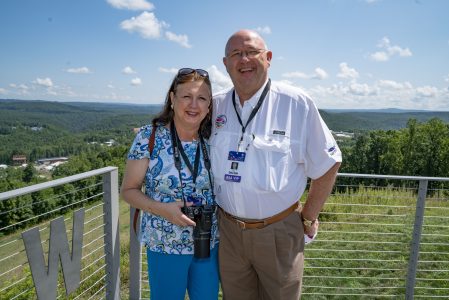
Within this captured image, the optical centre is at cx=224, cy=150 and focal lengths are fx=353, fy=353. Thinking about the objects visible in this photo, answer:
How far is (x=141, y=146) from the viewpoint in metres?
2.12

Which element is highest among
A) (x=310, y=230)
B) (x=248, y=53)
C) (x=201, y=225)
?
(x=248, y=53)

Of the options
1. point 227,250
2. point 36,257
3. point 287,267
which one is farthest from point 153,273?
point 287,267

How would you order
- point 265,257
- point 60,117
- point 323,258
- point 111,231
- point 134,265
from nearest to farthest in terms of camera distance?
point 265,257, point 111,231, point 134,265, point 323,258, point 60,117

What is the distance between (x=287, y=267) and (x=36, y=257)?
4.98ft

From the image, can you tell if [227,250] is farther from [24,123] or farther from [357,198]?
[24,123]

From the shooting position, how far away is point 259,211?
2172 mm

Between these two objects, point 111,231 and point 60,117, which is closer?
A: point 111,231

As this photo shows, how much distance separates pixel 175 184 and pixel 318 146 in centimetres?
90

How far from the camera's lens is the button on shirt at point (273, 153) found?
2.13 m

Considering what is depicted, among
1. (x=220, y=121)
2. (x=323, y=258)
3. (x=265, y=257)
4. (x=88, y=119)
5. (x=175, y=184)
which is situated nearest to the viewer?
(x=175, y=184)

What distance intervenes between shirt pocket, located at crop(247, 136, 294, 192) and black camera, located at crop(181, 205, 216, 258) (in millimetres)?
345

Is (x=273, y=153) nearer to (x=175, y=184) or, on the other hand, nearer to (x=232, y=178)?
(x=232, y=178)

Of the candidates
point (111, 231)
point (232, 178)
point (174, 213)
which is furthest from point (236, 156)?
point (111, 231)

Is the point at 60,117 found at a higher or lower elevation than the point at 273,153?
lower
